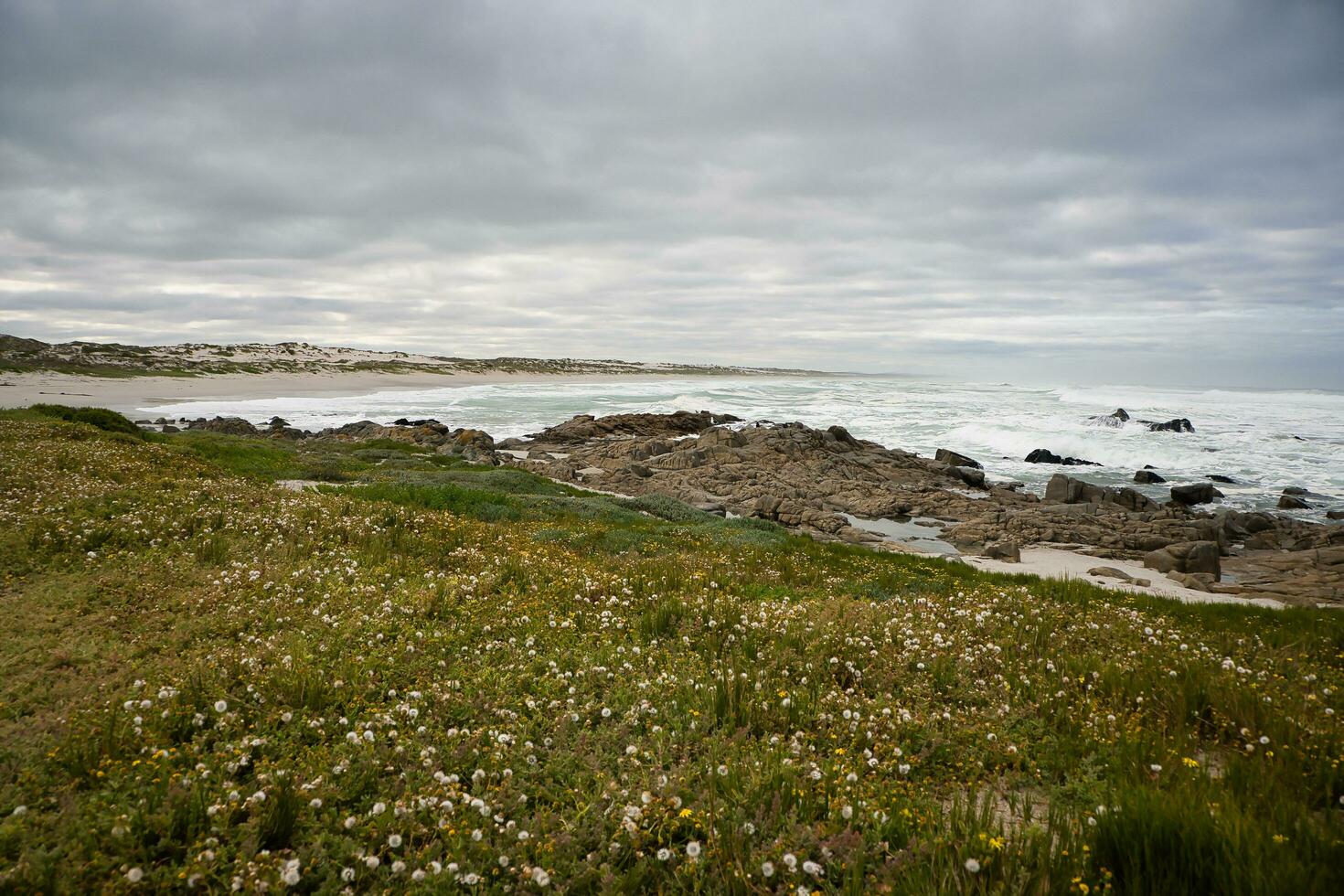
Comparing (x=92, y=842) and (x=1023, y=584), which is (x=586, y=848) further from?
(x=1023, y=584)

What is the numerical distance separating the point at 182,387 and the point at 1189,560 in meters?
101

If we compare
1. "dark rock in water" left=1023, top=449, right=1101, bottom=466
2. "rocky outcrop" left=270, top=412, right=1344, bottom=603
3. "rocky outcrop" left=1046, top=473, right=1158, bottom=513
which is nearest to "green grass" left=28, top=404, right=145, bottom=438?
"rocky outcrop" left=270, top=412, right=1344, bottom=603

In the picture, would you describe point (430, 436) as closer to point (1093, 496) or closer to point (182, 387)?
point (1093, 496)

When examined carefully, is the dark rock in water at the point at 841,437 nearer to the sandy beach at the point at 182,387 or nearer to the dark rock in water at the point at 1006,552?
the dark rock in water at the point at 1006,552

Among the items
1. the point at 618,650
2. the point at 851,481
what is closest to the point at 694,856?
the point at 618,650

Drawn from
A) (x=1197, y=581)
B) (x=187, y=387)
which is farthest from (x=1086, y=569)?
(x=187, y=387)

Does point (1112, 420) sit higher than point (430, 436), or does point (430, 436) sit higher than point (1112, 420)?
point (1112, 420)

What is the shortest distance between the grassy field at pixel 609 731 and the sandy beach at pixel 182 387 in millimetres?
54264

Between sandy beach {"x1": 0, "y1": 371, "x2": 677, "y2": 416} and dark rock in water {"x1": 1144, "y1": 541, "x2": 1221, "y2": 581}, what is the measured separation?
65932 mm

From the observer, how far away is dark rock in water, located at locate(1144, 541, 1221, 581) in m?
19.3

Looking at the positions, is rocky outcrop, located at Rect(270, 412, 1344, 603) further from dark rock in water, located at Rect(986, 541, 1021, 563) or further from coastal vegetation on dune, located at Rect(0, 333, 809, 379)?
coastal vegetation on dune, located at Rect(0, 333, 809, 379)

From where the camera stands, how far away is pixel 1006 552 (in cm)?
2123

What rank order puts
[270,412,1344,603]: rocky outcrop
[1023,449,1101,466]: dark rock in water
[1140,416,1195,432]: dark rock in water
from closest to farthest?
[270,412,1344,603]: rocky outcrop < [1023,449,1101,466]: dark rock in water < [1140,416,1195,432]: dark rock in water

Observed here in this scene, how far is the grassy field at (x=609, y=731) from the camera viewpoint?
392 cm
